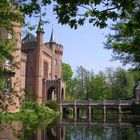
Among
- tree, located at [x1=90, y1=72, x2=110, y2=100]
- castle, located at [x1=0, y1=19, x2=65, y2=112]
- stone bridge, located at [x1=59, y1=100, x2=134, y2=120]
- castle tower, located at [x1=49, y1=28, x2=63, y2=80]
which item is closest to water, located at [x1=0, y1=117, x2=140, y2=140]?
stone bridge, located at [x1=59, y1=100, x2=134, y2=120]

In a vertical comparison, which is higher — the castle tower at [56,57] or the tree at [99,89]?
the castle tower at [56,57]

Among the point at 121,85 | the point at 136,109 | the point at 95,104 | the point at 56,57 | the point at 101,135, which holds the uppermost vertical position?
the point at 56,57

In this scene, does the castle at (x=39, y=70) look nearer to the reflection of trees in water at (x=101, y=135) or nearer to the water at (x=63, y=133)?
the water at (x=63, y=133)

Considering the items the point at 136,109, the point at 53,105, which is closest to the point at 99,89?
the point at 136,109

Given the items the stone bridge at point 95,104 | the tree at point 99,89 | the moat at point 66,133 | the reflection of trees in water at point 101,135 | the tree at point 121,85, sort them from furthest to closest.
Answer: the tree at point 99,89 → the tree at point 121,85 → the stone bridge at point 95,104 → the reflection of trees in water at point 101,135 → the moat at point 66,133

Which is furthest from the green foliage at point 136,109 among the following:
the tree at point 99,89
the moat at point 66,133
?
the moat at point 66,133

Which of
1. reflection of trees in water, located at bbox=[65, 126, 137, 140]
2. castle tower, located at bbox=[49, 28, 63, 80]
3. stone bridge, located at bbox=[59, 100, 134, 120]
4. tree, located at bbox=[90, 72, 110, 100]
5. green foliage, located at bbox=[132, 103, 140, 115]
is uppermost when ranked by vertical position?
castle tower, located at bbox=[49, 28, 63, 80]

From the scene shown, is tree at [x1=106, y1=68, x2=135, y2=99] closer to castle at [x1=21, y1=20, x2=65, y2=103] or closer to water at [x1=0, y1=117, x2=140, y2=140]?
castle at [x1=21, y1=20, x2=65, y2=103]

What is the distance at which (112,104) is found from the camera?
63500 millimetres

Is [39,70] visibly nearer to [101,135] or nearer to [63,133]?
[63,133]

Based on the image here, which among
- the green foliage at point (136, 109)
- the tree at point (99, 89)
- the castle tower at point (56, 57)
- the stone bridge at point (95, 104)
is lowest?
the green foliage at point (136, 109)

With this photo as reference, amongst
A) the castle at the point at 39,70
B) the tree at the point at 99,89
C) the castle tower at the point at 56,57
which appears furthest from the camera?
the tree at the point at 99,89

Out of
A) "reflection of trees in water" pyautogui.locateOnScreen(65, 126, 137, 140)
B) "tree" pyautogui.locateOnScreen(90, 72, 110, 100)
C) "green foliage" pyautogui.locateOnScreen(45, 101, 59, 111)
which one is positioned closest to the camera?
"reflection of trees in water" pyautogui.locateOnScreen(65, 126, 137, 140)

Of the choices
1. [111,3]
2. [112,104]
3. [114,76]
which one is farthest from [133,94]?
[111,3]
